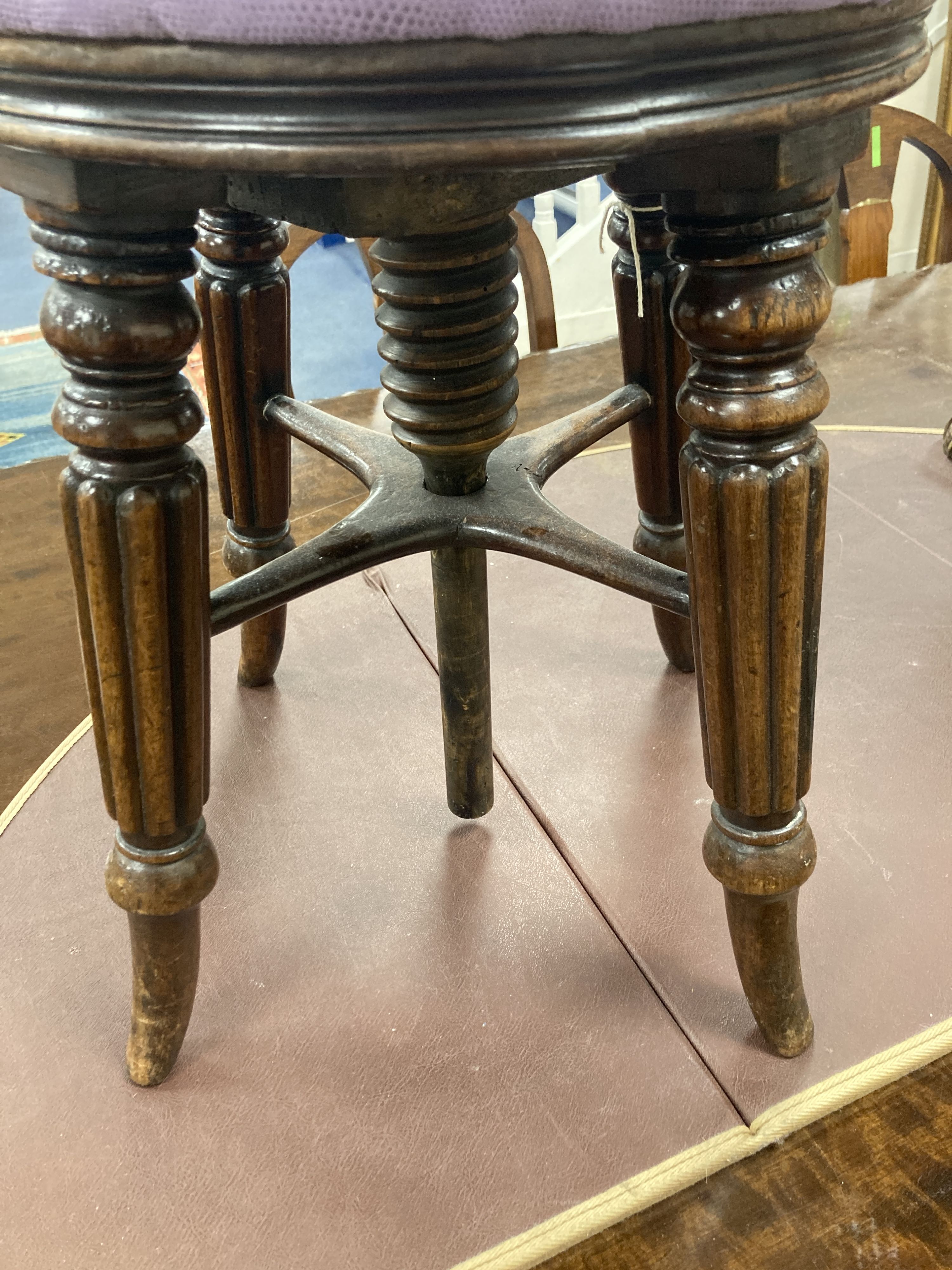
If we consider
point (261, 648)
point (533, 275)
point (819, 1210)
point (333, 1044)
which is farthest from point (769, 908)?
point (533, 275)

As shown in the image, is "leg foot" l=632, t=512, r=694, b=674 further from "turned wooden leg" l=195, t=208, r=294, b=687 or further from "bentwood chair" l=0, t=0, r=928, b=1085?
"turned wooden leg" l=195, t=208, r=294, b=687

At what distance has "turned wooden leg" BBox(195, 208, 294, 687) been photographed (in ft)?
2.69

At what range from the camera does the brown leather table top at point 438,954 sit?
2.01ft

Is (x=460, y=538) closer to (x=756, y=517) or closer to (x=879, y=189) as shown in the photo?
(x=756, y=517)

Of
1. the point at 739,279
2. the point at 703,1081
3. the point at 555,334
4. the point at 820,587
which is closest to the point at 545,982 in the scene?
the point at 703,1081

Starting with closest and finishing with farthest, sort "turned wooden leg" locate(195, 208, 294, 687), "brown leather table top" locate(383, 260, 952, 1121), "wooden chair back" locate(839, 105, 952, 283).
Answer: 1. "brown leather table top" locate(383, 260, 952, 1121)
2. "turned wooden leg" locate(195, 208, 294, 687)
3. "wooden chair back" locate(839, 105, 952, 283)

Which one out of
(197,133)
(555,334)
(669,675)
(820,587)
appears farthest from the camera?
(555,334)

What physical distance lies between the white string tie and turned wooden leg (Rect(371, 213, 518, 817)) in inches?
2.5

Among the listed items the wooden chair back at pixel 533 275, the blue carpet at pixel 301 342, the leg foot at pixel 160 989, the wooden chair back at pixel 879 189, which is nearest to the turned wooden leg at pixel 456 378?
the leg foot at pixel 160 989

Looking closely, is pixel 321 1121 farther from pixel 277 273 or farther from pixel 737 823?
pixel 277 273

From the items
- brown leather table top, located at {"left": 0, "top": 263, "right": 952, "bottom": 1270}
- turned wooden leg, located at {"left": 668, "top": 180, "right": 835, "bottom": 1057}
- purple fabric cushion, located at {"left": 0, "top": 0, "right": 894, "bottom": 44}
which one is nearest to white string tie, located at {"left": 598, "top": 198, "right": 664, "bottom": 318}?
turned wooden leg, located at {"left": 668, "top": 180, "right": 835, "bottom": 1057}

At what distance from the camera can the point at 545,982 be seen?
722 mm

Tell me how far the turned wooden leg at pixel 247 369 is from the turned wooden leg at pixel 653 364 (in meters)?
0.22

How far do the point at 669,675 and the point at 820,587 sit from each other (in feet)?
1.41
